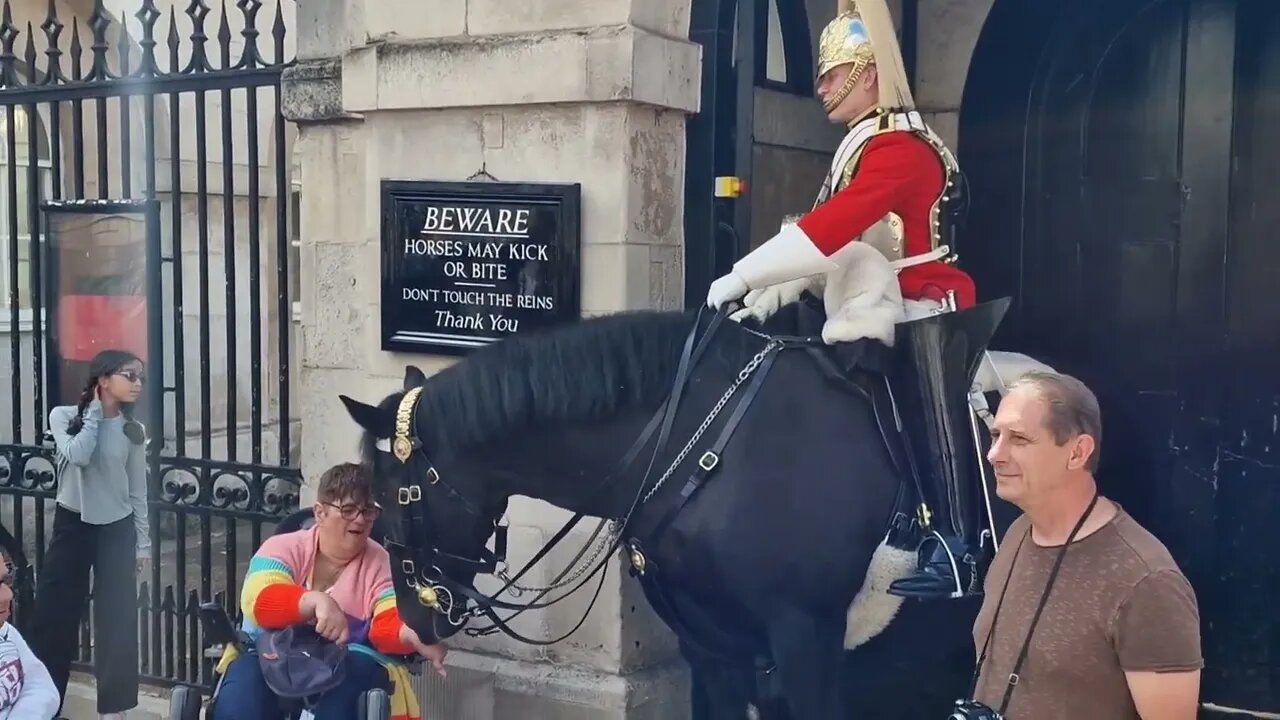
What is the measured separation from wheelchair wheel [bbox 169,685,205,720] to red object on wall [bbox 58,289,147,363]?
1779 mm

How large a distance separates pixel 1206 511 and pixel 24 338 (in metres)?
8.08

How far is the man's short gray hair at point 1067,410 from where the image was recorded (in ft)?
7.75

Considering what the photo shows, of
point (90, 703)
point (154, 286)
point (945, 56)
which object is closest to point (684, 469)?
point (154, 286)

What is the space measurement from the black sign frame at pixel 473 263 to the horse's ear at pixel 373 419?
0.97 meters

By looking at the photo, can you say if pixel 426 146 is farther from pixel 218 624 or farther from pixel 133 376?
pixel 218 624

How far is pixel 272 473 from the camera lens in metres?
5.43

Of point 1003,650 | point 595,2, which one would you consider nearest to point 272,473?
point 595,2

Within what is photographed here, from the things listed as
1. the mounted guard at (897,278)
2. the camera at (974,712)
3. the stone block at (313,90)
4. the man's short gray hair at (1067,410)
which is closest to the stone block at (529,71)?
the stone block at (313,90)

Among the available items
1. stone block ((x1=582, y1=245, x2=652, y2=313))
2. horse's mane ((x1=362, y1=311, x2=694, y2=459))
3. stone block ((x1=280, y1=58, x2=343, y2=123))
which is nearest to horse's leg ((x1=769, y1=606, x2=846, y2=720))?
horse's mane ((x1=362, y1=311, x2=694, y2=459))

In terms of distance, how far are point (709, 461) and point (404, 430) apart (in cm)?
81

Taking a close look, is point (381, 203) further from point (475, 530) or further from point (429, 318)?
point (475, 530)

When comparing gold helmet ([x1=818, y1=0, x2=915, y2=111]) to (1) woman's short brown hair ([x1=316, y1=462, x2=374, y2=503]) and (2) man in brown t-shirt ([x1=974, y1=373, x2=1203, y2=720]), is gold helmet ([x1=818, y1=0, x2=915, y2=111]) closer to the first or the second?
(2) man in brown t-shirt ([x1=974, y1=373, x2=1203, y2=720])

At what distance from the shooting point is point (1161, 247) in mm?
5543

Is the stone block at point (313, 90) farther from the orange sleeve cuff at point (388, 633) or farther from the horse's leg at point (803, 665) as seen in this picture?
the horse's leg at point (803, 665)
